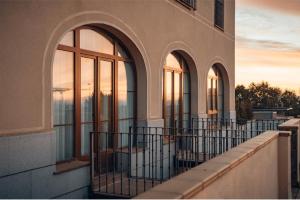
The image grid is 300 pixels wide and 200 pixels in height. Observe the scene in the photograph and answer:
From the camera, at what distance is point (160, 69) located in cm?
1109

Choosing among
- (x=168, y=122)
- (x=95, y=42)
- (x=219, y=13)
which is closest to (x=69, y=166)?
(x=95, y=42)

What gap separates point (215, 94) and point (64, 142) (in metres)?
10.7

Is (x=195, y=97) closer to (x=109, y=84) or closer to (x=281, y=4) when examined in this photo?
(x=109, y=84)

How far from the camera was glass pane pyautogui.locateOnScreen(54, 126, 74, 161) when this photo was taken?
24.1ft

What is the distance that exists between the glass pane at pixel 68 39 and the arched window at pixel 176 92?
15.6 feet

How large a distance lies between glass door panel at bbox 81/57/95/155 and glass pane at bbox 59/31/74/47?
452 millimetres

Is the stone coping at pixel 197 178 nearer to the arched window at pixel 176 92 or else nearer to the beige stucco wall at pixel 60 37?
the beige stucco wall at pixel 60 37

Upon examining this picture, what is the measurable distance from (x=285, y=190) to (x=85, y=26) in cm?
538

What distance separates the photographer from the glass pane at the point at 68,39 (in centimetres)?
760

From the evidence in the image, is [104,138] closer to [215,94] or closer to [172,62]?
[172,62]

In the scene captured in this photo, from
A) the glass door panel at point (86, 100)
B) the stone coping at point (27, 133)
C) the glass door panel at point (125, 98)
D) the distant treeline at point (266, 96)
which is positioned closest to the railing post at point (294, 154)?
the glass door panel at point (125, 98)

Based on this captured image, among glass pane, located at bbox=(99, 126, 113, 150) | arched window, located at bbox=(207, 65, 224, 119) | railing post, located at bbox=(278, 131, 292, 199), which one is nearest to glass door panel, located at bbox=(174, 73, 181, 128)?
arched window, located at bbox=(207, 65, 224, 119)

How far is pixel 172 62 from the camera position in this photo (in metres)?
13.0

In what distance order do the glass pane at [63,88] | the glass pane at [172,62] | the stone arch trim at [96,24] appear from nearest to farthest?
the stone arch trim at [96,24]
the glass pane at [63,88]
the glass pane at [172,62]
